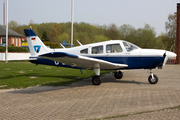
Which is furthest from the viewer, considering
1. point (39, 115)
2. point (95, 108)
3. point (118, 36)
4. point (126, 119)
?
point (118, 36)

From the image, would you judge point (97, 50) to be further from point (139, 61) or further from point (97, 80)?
point (139, 61)

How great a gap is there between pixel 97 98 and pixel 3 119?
119 inches

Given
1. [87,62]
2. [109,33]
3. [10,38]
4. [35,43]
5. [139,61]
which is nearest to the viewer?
[87,62]

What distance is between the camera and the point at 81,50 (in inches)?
408

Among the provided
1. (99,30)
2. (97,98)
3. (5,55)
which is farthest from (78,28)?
(97,98)

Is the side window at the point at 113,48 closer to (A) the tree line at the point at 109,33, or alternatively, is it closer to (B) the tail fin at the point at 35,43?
(B) the tail fin at the point at 35,43

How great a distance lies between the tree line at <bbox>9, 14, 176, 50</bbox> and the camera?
42.6m

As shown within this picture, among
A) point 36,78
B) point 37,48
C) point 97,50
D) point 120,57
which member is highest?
point 37,48

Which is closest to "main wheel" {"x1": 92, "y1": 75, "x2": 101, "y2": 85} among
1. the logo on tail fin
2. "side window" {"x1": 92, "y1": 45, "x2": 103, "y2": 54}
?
"side window" {"x1": 92, "y1": 45, "x2": 103, "y2": 54}

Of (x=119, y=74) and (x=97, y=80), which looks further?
(x=119, y=74)

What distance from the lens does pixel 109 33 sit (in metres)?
44.3

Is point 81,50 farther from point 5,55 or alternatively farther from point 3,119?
point 5,55

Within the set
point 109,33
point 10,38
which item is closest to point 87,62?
point 109,33

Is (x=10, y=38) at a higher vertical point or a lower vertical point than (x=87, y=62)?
higher
